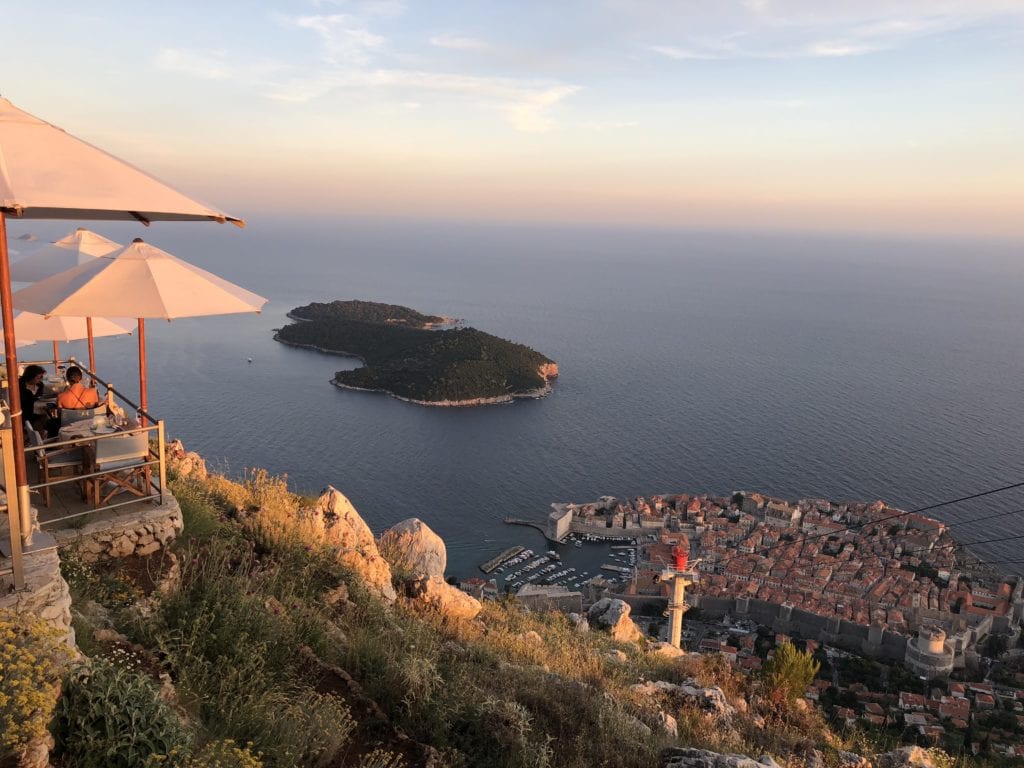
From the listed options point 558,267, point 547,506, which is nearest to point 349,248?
point 558,267

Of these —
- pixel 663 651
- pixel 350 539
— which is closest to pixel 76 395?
pixel 350 539

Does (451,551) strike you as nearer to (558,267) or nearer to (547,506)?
(547,506)

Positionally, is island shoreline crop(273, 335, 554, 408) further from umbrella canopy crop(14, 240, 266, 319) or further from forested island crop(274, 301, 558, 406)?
umbrella canopy crop(14, 240, 266, 319)

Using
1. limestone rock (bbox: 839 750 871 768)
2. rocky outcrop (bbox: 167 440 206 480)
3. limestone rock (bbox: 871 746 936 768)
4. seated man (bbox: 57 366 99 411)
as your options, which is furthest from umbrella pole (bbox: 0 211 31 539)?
limestone rock (bbox: 871 746 936 768)

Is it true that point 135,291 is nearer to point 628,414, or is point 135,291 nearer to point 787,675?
point 787,675

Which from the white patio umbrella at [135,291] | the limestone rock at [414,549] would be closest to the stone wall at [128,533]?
the white patio umbrella at [135,291]

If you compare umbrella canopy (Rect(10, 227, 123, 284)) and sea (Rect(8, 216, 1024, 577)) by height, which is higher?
umbrella canopy (Rect(10, 227, 123, 284))

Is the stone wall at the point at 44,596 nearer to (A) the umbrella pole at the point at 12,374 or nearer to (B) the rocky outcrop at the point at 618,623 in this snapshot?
(A) the umbrella pole at the point at 12,374

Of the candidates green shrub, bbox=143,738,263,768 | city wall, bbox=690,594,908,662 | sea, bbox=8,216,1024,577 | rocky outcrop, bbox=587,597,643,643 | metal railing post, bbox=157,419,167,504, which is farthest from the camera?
sea, bbox=8,216,1024,577
